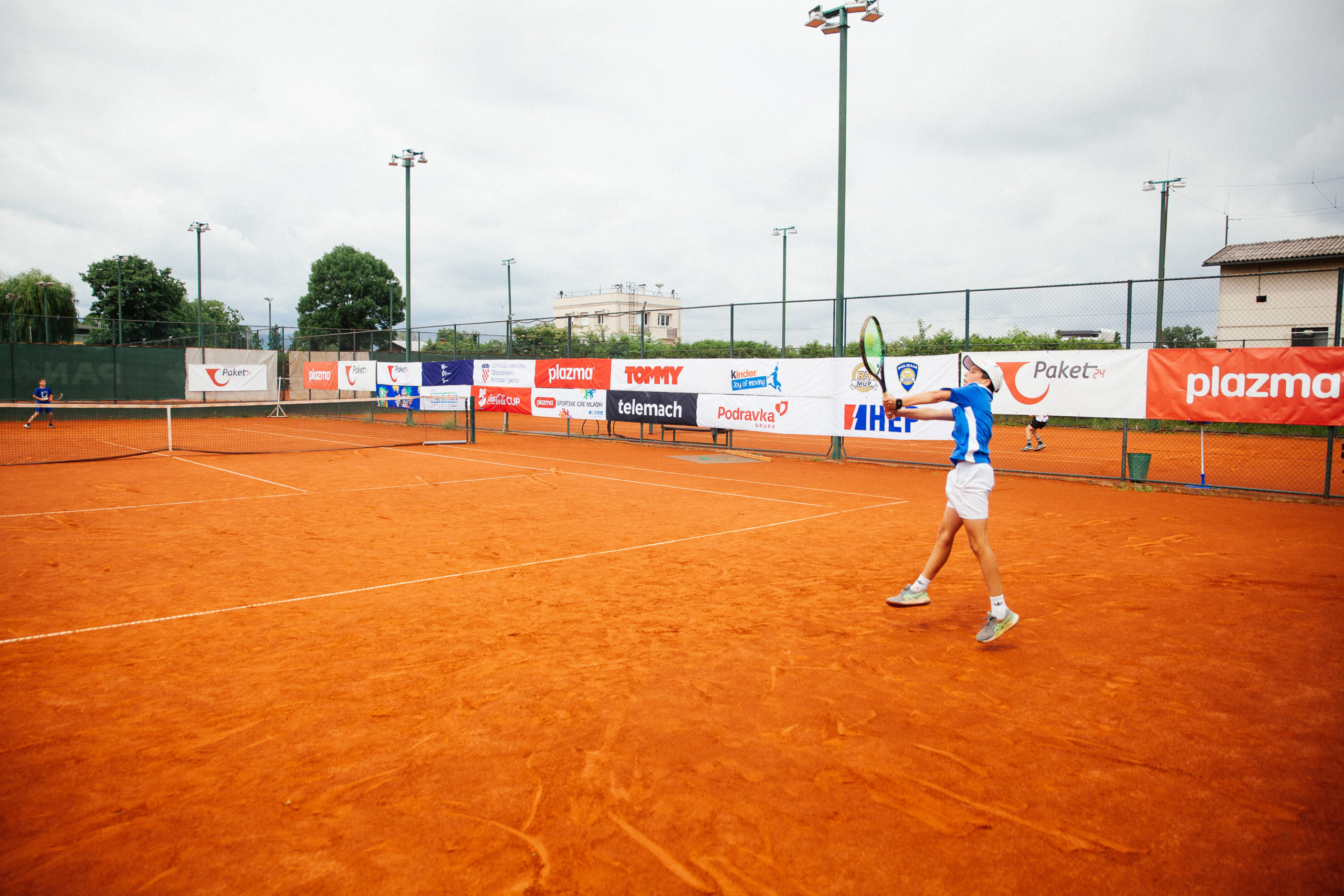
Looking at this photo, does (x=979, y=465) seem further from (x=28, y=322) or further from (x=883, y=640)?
(x=28, y=322)

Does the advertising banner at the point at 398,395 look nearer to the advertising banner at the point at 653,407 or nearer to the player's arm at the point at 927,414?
the advertising banner at the point at 653,407

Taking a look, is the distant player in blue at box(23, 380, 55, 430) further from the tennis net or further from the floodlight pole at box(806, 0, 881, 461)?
the floodlight pole at box(806, 0, 881, 461)

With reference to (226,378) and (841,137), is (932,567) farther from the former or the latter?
(226,378)

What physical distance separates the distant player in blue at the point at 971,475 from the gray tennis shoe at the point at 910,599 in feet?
0.10

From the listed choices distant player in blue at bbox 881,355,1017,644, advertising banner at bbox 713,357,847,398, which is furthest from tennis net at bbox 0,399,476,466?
distant player in blue at bbox 881,355,1017,644

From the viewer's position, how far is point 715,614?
583 centimetres

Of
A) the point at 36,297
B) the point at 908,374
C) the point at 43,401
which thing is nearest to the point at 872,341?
the point at 908,374

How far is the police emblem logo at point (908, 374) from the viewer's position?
15.5 m

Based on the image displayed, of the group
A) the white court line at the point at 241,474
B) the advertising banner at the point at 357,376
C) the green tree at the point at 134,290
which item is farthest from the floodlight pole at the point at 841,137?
the green tree at the point at 134,290

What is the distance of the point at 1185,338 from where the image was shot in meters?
18.0

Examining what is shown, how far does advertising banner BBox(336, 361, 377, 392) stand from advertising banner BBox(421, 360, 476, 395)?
336cm

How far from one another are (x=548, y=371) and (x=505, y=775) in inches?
790

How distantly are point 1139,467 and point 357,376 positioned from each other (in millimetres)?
26430

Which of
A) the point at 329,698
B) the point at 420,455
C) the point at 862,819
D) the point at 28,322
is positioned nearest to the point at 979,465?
the point at 862,819
